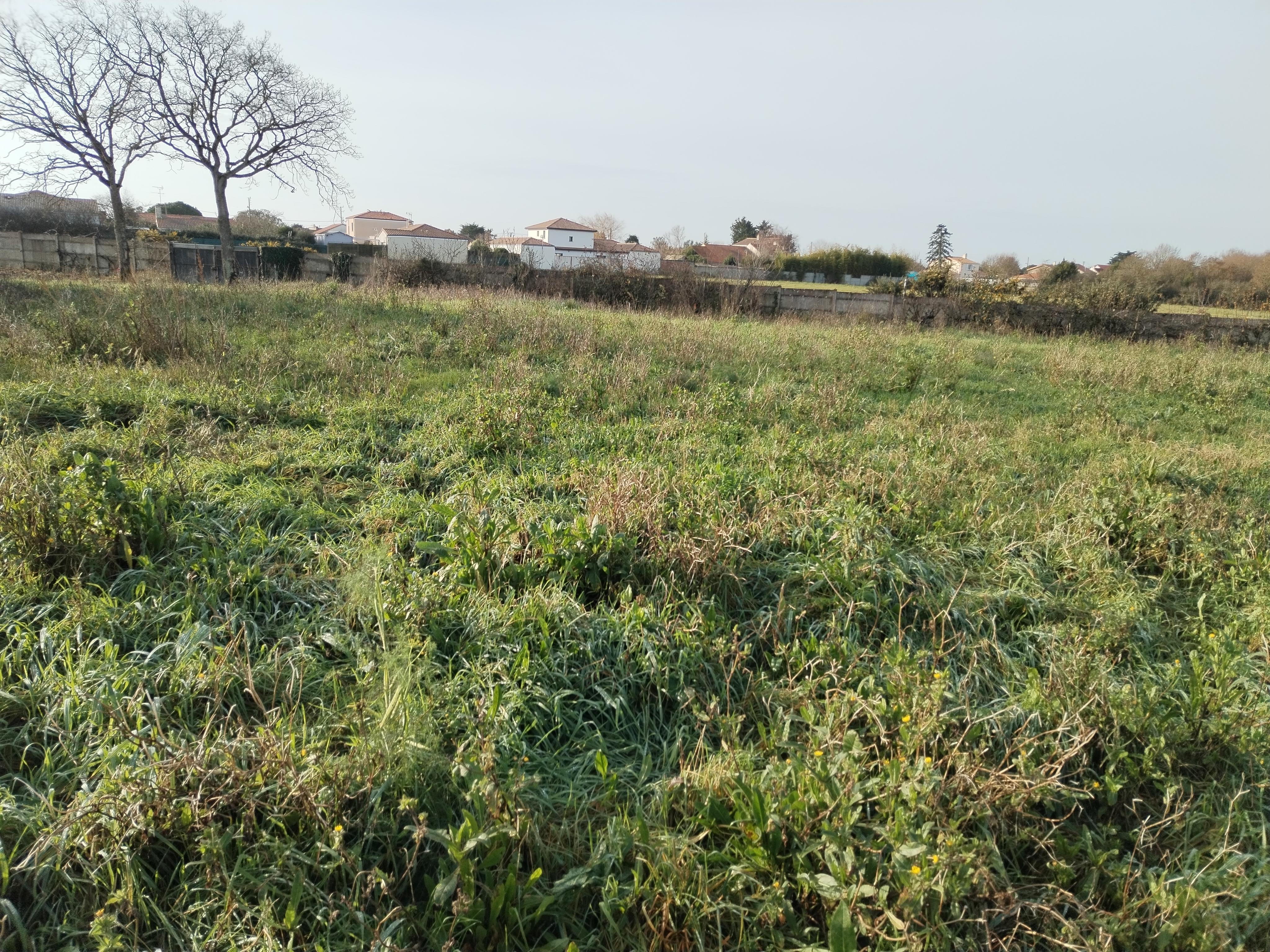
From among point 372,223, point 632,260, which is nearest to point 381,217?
point 372,223

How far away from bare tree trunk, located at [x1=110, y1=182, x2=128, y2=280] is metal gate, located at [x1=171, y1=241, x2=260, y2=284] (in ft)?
4.73

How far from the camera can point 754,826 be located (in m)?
2.34

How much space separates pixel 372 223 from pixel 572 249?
1771 inches

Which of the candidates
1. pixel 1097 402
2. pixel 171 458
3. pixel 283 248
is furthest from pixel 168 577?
pixel 283 248

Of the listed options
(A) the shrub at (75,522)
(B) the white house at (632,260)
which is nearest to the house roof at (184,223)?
(B) the white house at (632,260)

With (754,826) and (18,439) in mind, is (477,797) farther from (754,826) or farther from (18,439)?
(18,439)

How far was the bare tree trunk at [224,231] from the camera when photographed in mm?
21445

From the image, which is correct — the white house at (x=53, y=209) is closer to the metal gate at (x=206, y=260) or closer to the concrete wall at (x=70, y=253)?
the concrete wall at (x=70, y=253)

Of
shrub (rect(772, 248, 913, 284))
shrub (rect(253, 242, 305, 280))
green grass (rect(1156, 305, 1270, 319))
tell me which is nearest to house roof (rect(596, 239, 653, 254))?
shrub (rect(772, 248, 913, 284))

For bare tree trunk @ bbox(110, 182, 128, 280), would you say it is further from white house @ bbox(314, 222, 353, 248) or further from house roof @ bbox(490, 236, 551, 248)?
house roof @ bbox(490, 236, 551, 248)

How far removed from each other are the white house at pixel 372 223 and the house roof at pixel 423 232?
27.7 feet

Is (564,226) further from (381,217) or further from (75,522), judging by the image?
(75,522)

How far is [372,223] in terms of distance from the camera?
80312mm

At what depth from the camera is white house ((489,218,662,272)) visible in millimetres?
19984
